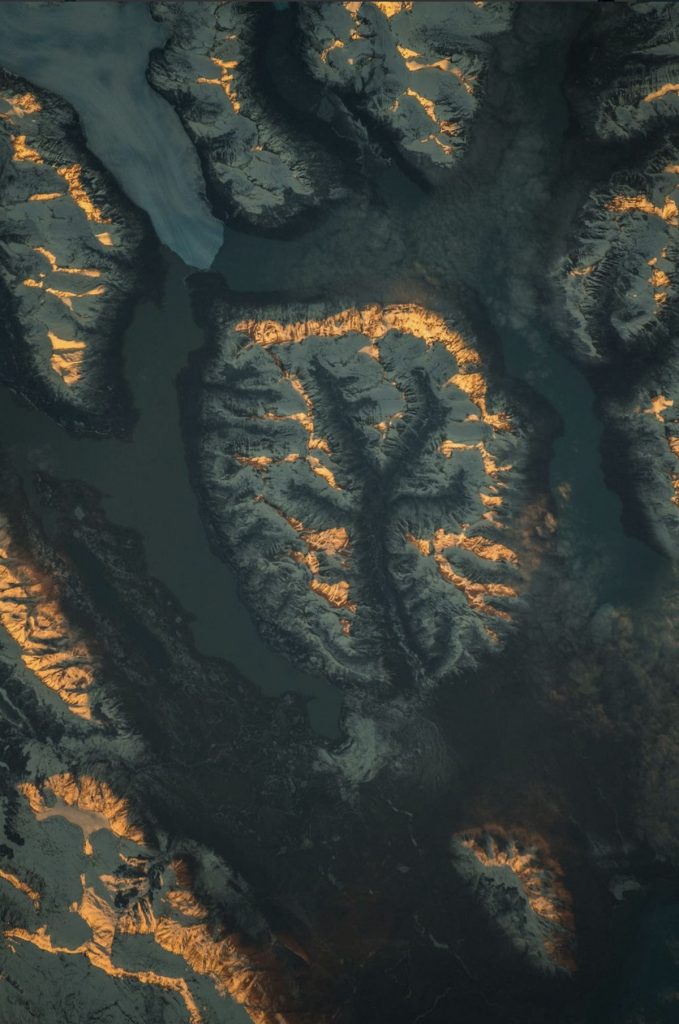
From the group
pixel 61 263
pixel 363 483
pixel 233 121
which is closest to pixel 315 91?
pixel 233 121

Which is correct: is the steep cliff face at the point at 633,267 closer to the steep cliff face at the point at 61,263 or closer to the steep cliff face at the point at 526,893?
the steep cliff face at the point at 526,893

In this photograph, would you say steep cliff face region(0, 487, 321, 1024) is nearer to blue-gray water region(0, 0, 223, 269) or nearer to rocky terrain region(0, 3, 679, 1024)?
rocky terrain region(0, 3, 679, 1024)

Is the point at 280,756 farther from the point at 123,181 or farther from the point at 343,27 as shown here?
the point at 343,27

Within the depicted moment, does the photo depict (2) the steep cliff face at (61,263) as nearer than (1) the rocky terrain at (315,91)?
No

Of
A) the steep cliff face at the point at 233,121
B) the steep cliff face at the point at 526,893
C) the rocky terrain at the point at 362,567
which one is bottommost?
the steep cliff face at the point at 526,893

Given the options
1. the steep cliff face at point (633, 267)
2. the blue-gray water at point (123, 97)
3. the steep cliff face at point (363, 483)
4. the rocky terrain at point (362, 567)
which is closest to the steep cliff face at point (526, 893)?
the rocky terrain at point (362, 567)

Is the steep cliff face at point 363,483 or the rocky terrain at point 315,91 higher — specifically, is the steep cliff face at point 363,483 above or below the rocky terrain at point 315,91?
below

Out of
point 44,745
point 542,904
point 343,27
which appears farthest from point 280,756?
point 343,27

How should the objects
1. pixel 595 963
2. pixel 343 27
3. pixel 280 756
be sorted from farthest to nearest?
pixel 280 756, pixel 595 963, pixel 343 27
